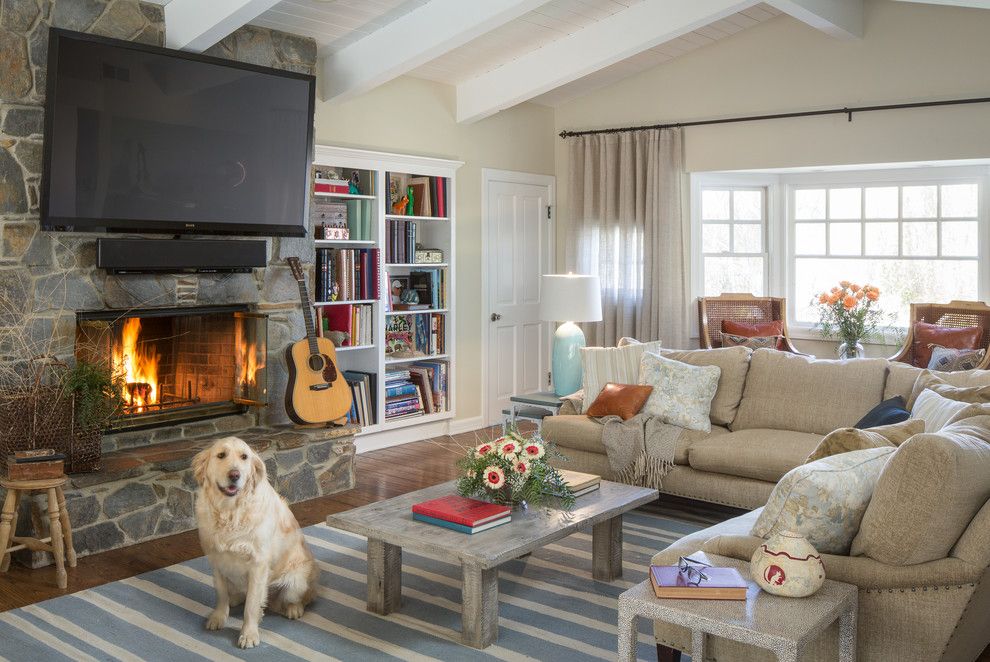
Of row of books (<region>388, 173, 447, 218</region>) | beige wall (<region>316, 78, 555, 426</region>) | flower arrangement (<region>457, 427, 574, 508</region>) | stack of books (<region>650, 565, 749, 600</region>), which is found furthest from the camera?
row of books (<region>388, 173, 447, 218</region>)

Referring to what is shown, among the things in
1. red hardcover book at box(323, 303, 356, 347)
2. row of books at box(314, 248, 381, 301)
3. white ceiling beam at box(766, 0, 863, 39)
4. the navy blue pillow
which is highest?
white ceiling beam at box(766, 0, 863, 39)

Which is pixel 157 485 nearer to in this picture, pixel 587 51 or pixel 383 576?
pixel 383 576

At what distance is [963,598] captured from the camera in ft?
8.24

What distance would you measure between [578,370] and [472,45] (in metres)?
2.17

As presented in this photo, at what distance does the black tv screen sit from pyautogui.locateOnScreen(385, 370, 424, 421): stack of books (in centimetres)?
155

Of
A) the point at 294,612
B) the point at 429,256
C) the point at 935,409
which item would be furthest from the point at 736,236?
the point at 294,612

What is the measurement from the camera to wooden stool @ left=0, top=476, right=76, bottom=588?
12.2 feet

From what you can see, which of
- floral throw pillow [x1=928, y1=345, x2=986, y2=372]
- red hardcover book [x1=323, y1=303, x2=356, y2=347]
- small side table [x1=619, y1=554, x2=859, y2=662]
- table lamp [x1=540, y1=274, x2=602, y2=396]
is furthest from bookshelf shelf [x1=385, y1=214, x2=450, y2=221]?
small side table [x1=619, y1=554, x2=859, y2=662]

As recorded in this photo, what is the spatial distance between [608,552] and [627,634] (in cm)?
131

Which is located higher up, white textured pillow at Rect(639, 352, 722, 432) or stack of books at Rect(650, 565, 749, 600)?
white textured pillow at Rect(639, 352, 722, 432)

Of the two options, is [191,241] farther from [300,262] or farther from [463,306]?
[463,306]

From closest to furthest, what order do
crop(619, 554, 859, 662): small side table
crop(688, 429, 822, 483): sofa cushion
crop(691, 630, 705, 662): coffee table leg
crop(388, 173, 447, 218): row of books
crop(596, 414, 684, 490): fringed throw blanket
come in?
1. crop(619, 554, 859, 662): small side table
2. crop(691, 630, 705, 662): coffee table leg
3. crop(688, 429, 822, 483): sofa cushion
4. crop(596, 414, 684, 490): fringed throw blanket
5. crop(388, 173, 447, 218): row of books

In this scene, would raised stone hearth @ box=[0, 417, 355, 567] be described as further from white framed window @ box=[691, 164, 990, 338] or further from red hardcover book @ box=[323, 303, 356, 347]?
white framed window @ box=[691, 164, 990, 338]

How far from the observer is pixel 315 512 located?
4859 mm
